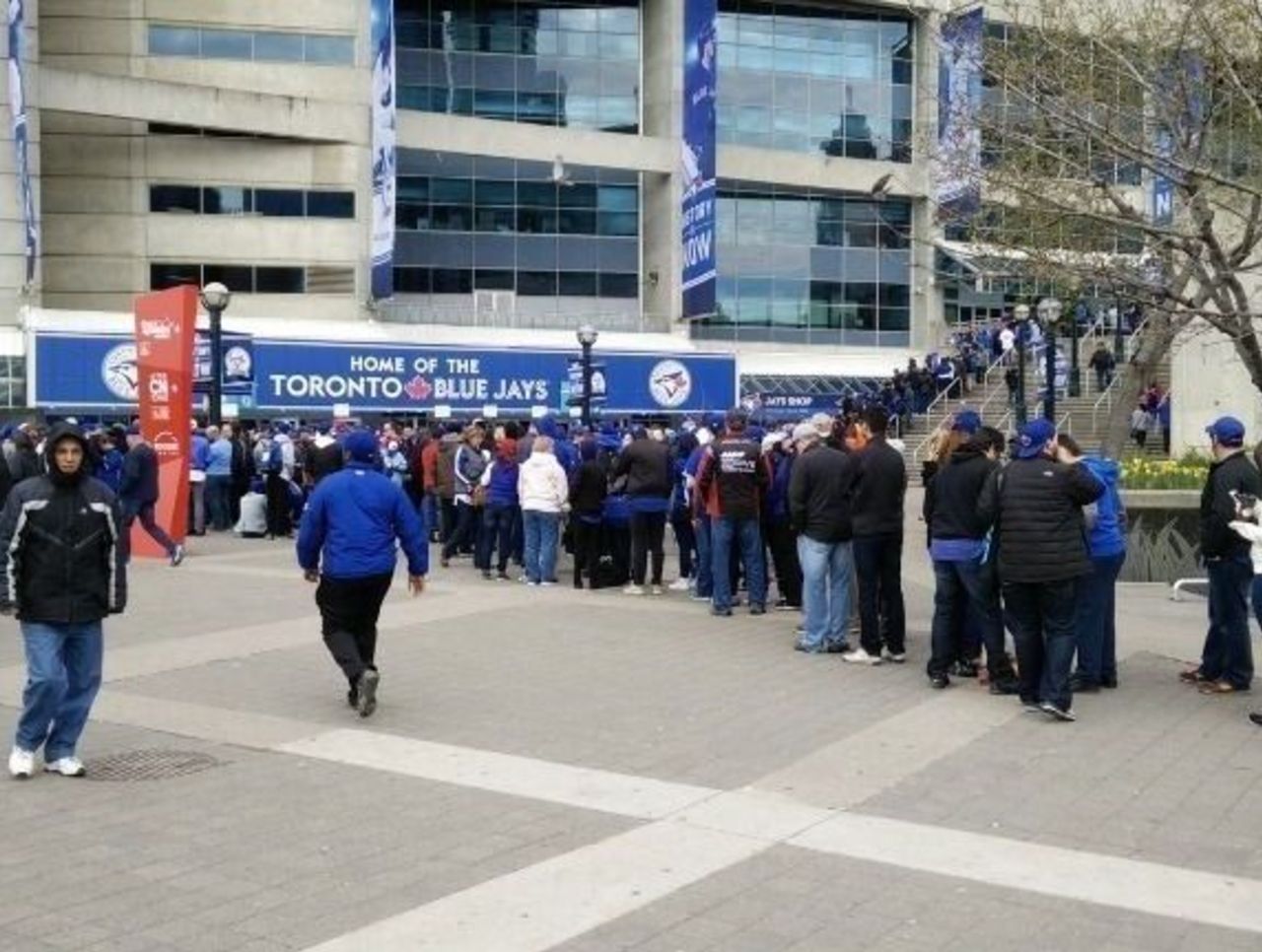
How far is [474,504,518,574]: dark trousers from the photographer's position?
53.8 ft

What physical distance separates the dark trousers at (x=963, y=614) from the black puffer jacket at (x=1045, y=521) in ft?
2.31

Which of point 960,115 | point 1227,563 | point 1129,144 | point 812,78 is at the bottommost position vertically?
point 1227,563

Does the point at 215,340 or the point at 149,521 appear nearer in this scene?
the point at 149,521

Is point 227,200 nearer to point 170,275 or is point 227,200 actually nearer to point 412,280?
point 170,275

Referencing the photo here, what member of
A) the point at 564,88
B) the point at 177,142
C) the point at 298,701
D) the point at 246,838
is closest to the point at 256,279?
the point at 177,142

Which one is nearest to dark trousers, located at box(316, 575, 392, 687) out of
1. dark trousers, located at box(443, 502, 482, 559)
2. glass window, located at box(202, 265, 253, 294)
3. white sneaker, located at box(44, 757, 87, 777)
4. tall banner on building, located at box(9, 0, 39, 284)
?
white sneaker, located at box(44, 757, 87, 777)

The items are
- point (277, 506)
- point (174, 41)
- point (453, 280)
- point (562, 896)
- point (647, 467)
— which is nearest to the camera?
point (562, 896)

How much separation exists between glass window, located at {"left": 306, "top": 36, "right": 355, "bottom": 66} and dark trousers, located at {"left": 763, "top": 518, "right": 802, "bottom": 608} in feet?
117

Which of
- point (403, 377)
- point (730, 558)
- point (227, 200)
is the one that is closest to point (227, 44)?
point (227, 200)

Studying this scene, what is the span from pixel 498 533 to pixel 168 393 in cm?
492

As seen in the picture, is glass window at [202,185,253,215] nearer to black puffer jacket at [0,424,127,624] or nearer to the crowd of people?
the crowd of people

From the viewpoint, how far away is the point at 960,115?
14078 millimetres

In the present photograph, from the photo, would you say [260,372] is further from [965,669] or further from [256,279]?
[965,669]

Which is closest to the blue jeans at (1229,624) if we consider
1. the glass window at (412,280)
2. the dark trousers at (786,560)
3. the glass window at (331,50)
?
the dark trousers at (786,560)
